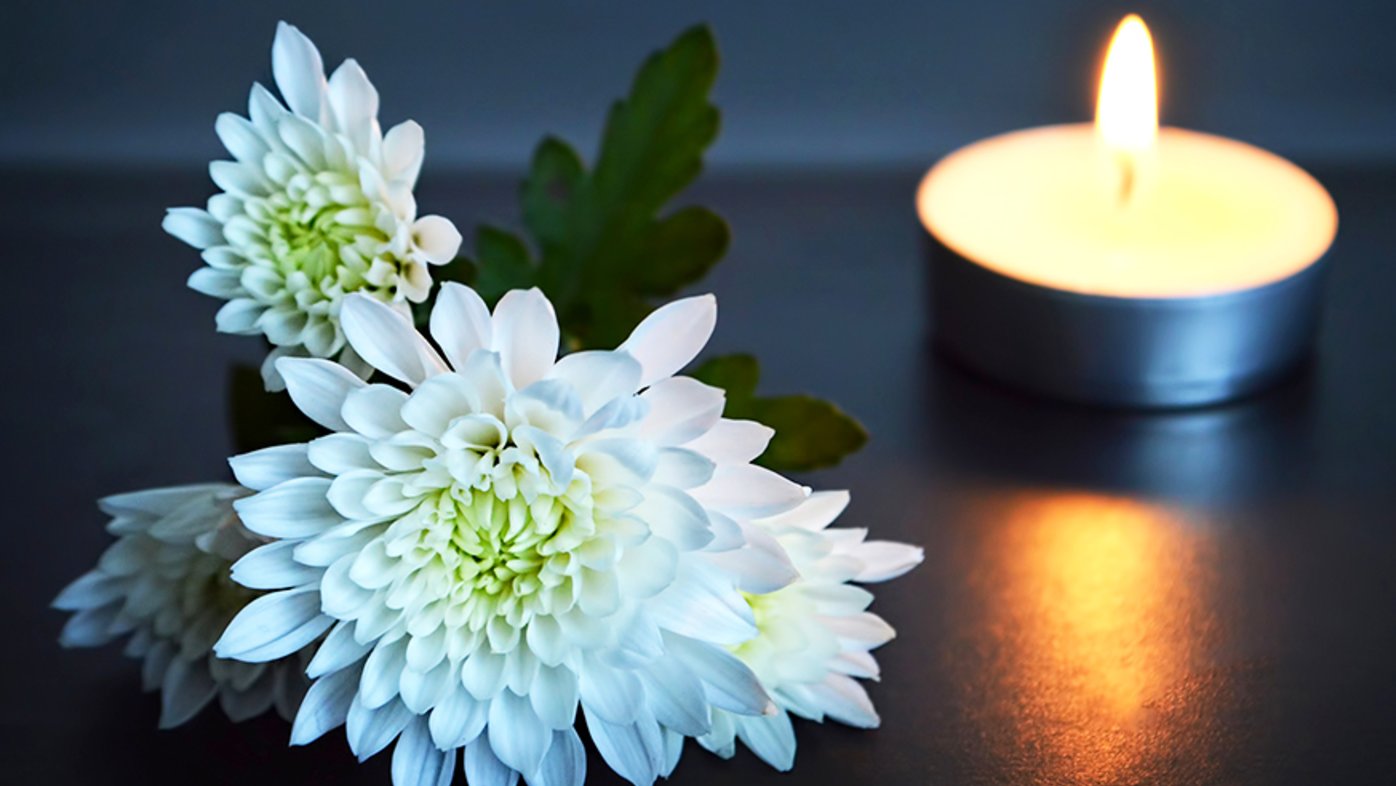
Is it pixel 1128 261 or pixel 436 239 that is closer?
pixel 436 239

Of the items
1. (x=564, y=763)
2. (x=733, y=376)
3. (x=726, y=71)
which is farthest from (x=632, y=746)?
(x=726, y=71)

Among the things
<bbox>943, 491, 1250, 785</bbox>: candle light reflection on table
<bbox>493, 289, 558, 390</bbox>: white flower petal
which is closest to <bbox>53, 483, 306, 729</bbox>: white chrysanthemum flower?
<bbox>493, 289, 558, 390</bbox>: white flower petal

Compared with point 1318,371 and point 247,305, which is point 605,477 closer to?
point 247,305

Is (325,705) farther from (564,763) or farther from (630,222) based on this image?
(630,222)

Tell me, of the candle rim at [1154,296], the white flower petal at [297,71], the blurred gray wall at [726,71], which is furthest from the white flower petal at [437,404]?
the blurred gray wall at [726,71]

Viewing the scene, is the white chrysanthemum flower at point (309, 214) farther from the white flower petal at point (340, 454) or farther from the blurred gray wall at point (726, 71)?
the blurred gray wall at point (726, 71)

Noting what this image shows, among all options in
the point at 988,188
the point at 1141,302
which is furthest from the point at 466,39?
the point at 1141,302
